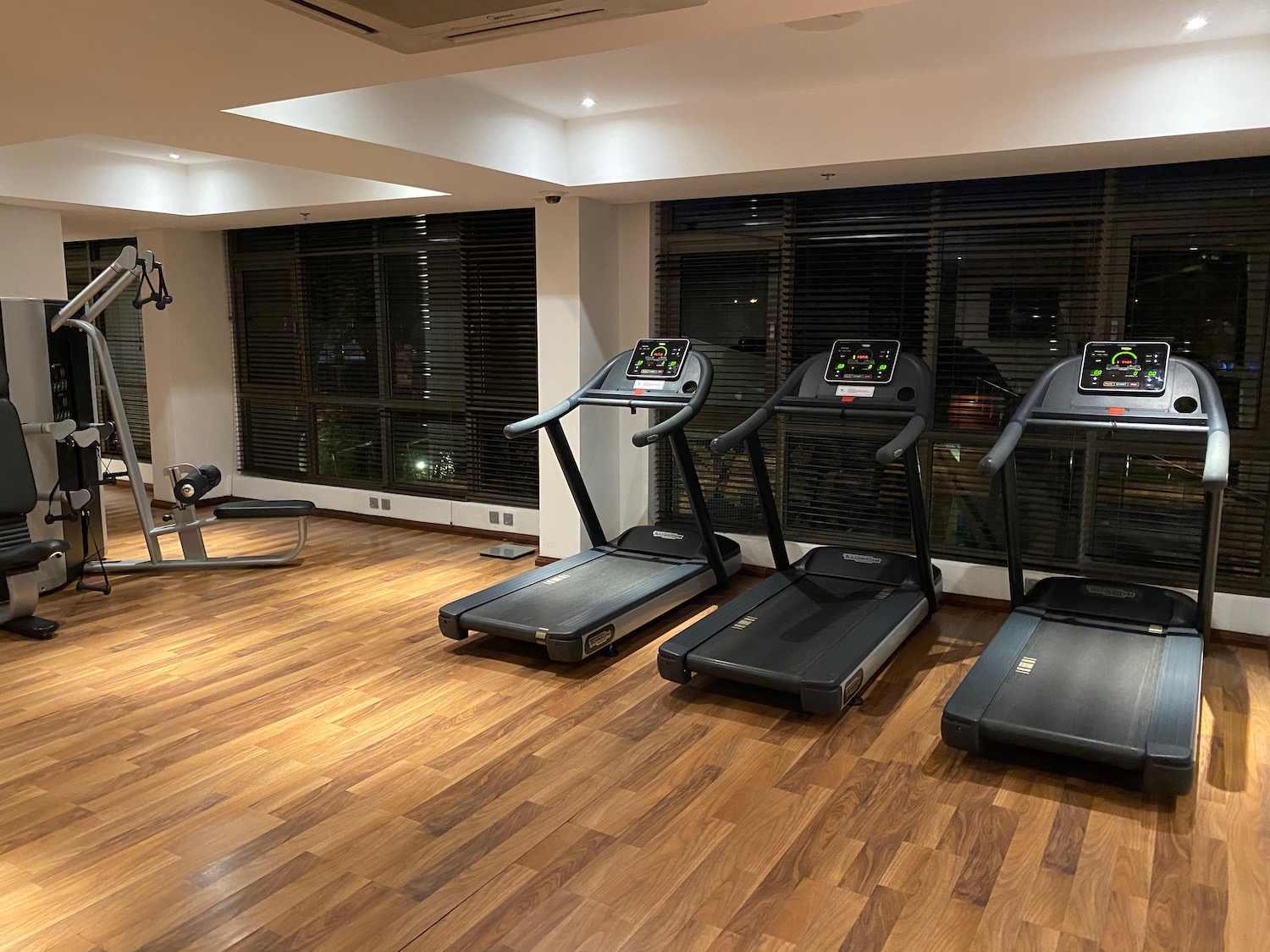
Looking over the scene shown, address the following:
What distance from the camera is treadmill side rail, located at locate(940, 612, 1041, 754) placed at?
336cm

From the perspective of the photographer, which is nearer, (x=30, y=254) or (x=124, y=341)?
(x=30, y=254)

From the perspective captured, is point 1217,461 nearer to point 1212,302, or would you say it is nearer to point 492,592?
point 1212,302

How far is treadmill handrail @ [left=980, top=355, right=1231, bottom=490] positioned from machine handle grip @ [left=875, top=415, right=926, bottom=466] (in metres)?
0.33

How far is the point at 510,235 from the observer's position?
21.5 ft

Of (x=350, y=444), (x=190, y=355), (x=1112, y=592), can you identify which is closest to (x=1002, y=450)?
(x=1112, y=592)

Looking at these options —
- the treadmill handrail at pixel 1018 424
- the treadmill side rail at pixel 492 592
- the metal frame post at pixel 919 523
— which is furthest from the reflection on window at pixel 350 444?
the treadmill handrail at pixel 1018 424

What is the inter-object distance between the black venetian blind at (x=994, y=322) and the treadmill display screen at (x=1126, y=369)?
0.59 metres

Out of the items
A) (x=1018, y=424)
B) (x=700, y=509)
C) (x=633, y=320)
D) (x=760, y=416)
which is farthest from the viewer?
(x=633, y=320)

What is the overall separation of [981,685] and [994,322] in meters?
2.36

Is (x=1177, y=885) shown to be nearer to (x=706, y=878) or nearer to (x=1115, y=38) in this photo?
(x=706, y=878)

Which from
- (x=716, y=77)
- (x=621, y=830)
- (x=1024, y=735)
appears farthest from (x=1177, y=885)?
(x=716, y=77)

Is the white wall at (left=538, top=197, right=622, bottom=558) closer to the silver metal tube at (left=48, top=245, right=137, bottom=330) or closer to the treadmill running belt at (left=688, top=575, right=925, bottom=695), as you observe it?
the treadmill running belt at (left=688, top=575, right=925, bottom=695)

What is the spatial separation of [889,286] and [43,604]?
201 inches

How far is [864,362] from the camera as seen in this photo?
4.84m
